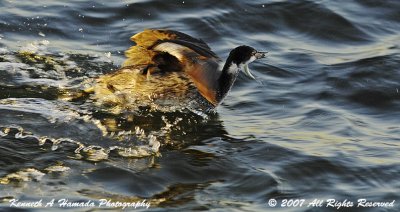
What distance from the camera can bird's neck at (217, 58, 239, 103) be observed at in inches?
341

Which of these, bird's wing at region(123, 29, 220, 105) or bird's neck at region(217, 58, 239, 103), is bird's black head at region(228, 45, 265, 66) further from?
bird's wing at region(123, 29, 220, 105)

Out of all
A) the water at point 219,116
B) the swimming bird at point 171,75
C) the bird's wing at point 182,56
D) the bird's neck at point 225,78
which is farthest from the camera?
the bird's neck at point 225,78

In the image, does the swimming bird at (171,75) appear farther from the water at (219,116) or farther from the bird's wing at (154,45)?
the water at (219,116)

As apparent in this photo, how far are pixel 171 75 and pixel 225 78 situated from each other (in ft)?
1.71

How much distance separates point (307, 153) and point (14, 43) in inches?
157

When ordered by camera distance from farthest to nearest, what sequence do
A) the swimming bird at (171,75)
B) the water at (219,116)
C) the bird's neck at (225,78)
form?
the bird's neck at (225,78), the swimming bird at (171,75), the water at (219,116)

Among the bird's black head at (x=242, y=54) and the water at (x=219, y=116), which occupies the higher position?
the bird's black head at (x=242, y=54)

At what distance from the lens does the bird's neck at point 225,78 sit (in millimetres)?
8672

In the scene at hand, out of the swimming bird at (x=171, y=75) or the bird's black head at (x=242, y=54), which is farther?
the bird's black head at (x=242, y=54)

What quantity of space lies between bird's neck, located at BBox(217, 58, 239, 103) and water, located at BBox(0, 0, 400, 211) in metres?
0.32

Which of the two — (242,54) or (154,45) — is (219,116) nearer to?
(242,54)

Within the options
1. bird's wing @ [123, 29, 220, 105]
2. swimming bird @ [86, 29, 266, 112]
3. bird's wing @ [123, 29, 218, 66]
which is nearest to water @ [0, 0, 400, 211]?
swimming bird @ [86, 29, 266, 112]

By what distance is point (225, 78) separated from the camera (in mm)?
8688

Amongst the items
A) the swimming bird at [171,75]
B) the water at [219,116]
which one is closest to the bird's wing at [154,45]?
the swimming bird at [171,75]
